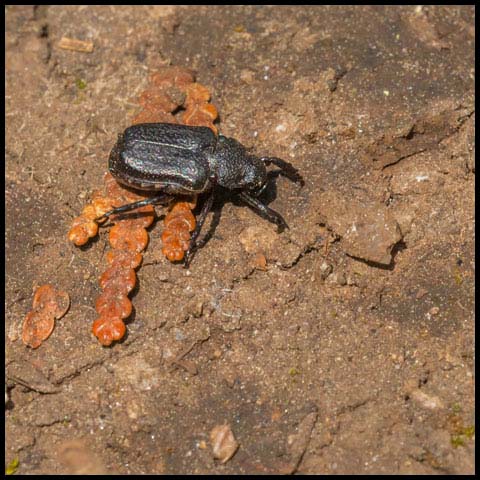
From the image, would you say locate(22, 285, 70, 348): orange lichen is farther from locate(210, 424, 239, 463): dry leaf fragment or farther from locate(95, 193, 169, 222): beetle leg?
locate(210, 424, 239, 463): dry leaf fragment

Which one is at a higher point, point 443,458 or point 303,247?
point 303,247

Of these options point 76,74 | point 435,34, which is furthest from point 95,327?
point 435,34

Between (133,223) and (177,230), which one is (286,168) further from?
(133,223)

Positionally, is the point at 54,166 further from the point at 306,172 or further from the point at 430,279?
the point at 430,279

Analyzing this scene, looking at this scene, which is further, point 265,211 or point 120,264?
point 265,211

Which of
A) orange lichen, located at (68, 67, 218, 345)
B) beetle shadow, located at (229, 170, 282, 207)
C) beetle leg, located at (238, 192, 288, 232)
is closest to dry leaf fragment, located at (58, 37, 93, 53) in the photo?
orange lichen, located at (68, 67, 218, 345)

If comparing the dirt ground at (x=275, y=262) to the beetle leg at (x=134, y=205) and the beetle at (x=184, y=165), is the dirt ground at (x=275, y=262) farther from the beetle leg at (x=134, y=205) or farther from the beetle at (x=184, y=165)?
the beetle at (x=184, y=165)

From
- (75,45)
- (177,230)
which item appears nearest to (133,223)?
(177,230)
